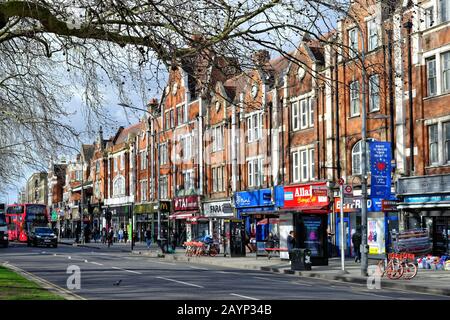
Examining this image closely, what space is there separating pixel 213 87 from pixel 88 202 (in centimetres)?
8911

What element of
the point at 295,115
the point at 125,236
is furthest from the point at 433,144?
the point at 125,236

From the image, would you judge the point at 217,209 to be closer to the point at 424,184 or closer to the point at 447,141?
the point at 424,184

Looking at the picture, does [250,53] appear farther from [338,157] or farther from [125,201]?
[125,201]

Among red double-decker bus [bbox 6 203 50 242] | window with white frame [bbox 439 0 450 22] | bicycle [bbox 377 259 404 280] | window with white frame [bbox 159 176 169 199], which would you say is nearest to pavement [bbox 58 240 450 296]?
bicycle [bbox 377 259 404 280]

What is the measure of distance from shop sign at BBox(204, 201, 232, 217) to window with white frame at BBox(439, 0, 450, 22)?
82.7 feet

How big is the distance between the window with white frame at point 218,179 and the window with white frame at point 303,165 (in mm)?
10974

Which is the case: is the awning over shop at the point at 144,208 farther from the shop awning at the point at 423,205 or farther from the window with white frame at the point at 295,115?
the shop awning at the point at 423,205

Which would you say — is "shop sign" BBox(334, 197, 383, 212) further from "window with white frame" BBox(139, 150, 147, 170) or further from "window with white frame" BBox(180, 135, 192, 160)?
"window with white frame" BBox(139, 150, 147, 170)

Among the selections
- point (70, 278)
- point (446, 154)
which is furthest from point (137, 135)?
point (70, 278)

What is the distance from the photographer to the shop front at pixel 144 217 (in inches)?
2800

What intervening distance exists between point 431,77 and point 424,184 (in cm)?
511

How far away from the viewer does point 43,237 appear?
2372 inches

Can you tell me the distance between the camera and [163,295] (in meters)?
18.0

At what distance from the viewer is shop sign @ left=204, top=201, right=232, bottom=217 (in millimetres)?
54544
